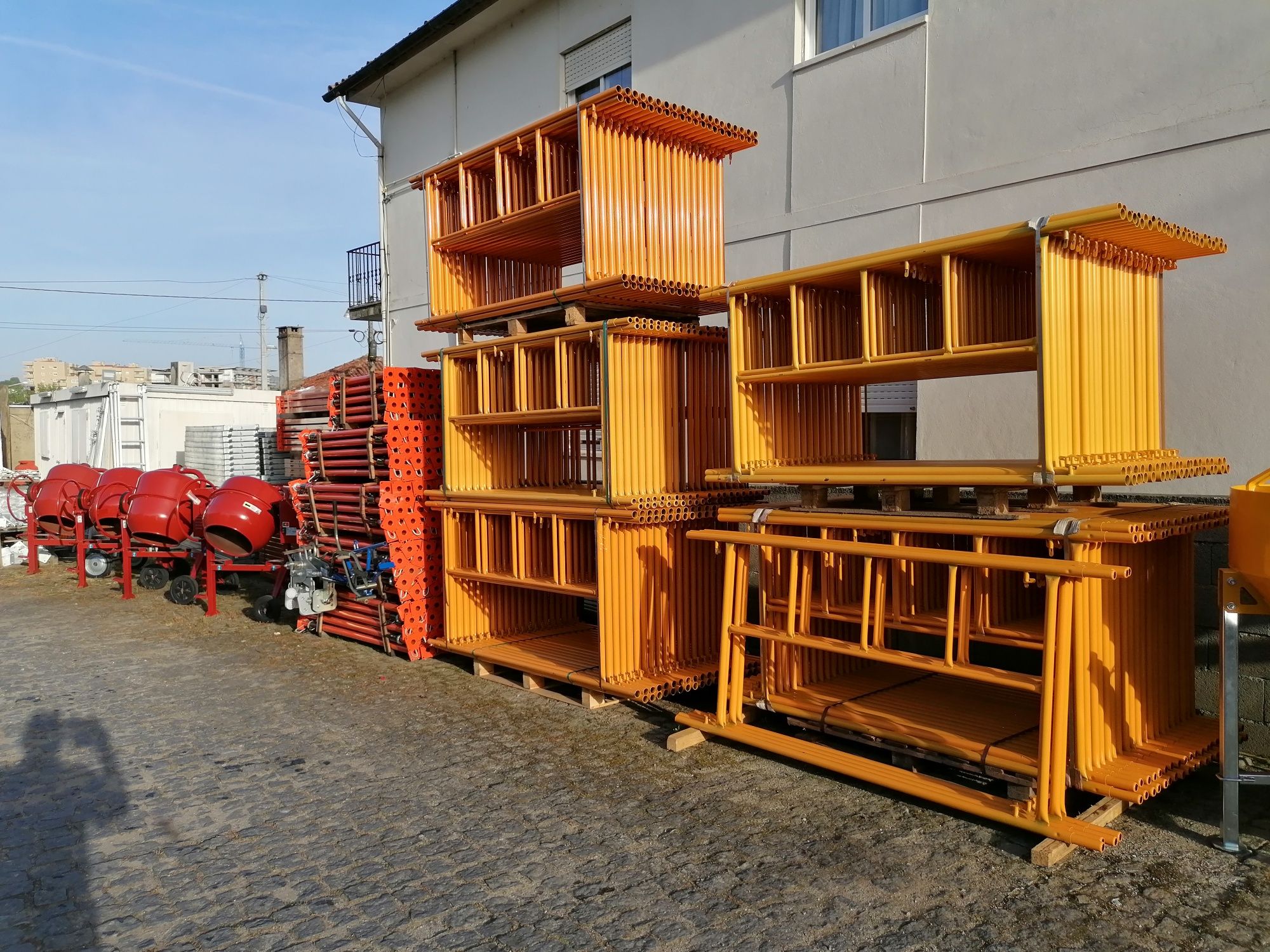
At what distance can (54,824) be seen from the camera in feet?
15.8

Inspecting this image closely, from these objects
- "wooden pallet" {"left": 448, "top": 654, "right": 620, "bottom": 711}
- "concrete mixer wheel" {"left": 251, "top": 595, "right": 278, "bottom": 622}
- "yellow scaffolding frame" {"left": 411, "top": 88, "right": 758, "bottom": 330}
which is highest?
"yellow scaffolding frame" {"left": 411, "top": 88, "right": 758, "bottom": 330}

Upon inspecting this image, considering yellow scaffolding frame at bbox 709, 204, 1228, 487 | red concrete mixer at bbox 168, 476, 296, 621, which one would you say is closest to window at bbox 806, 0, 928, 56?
yellow scaffolding frame at bbox 709, 204, 1228, 487

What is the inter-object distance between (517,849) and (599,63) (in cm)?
951

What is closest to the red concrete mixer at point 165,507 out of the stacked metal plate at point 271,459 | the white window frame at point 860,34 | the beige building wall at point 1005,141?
the stacked metal plate at point 271,459

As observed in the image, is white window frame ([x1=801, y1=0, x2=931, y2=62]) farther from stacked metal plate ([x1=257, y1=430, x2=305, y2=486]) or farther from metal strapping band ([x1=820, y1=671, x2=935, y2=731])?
stacked metal plate ([x1=257, y1=430, x2=305, y2=486])

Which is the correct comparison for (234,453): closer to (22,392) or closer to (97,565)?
(97,565)

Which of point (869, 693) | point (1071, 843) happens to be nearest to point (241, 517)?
point (869, 693)

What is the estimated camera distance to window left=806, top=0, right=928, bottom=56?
7930 mm

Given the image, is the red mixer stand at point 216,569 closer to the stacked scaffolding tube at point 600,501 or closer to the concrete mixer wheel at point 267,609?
the concrete mixer wheel at point 267,609

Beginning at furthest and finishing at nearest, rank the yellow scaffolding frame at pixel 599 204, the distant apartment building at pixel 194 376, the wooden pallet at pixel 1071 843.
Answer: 1. the distant apartment building at pixel 194 376
2. the yellow scaffolding frame at pixel 599 204
3. the wooden pallet at pixel 1071 843

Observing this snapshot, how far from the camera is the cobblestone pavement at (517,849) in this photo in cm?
366

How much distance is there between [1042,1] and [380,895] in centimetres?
721

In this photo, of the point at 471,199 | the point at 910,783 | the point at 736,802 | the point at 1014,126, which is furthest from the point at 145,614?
the point at 1014,126

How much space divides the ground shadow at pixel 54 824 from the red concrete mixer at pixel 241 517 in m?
3.60
